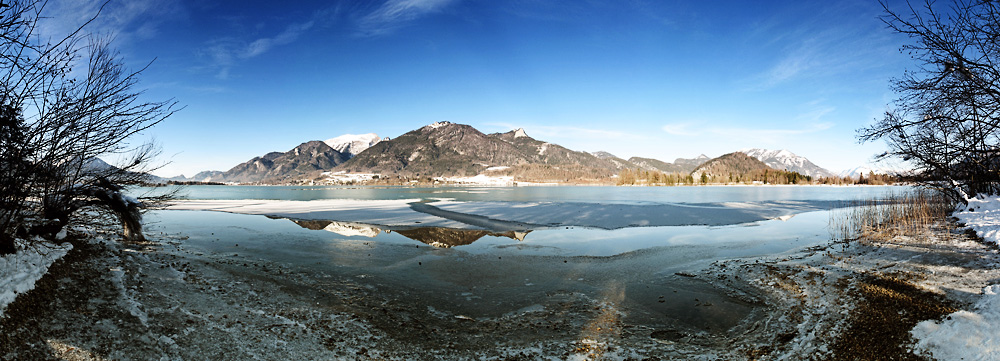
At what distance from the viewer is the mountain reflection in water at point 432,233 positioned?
49.7 ft

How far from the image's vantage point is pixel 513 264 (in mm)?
11102

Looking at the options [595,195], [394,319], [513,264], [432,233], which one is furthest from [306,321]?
[595,195]

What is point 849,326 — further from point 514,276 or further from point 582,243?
point 582,243

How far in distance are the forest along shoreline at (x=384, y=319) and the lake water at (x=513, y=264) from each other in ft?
0.63

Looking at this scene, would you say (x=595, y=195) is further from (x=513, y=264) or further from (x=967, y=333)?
(x=967, y=333)

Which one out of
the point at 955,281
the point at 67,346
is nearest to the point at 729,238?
the point at 955,281

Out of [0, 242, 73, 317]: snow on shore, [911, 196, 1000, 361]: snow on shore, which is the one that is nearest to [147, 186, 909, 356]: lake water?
[911, 196, 1000, 361]: snow on shore

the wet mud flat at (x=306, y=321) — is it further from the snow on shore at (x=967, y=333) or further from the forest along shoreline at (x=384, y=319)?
the snow on shore at (x=967, y=333)

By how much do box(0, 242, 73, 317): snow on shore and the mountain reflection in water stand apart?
9024 mm

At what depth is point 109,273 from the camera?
7.27 m

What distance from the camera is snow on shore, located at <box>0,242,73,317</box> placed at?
5229 millimetres

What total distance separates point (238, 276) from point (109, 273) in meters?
2.06

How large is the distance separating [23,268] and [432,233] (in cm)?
1179

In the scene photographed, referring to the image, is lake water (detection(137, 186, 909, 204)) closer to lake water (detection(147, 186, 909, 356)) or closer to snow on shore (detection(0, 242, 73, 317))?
lake water (detection(147, 186, 909, 356))
